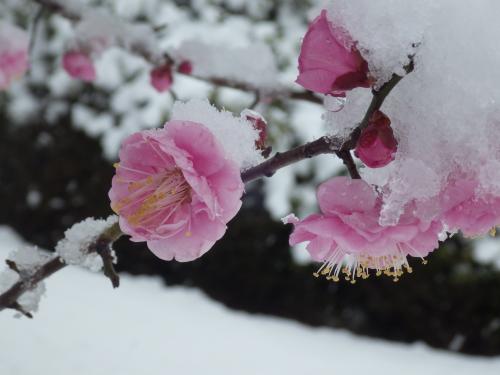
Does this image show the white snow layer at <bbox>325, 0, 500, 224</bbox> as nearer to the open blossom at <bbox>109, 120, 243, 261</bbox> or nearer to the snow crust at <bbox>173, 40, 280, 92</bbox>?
the open blossom at <bbox>109, 120, 243, 261</bbox>

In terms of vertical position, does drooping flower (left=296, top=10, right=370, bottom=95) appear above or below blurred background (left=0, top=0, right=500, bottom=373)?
below

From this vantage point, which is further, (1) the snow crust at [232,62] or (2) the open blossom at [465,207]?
(1) the snow crust at [232,62]

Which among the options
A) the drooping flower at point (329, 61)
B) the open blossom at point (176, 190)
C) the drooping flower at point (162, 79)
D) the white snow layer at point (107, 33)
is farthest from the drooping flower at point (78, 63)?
the drooping flower at point (329, 61)

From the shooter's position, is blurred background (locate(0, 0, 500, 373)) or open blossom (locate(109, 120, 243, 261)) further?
blurred background (locate(0, 0, 500, 373))

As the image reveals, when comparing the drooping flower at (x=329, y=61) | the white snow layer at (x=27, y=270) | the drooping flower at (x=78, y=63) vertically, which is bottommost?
the white snow layer at (x=27, y=270)

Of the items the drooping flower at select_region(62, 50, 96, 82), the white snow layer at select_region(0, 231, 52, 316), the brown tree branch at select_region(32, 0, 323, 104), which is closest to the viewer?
the white snow layer at select_region(0, 231, 52, 316)

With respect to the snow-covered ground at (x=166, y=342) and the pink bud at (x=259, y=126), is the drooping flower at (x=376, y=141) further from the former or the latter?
the snow-covered ground at (x=166, y=342)

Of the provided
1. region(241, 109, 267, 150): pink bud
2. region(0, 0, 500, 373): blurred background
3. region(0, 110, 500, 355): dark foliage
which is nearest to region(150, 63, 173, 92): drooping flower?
region(241, 109, 267, 150): pink bud
